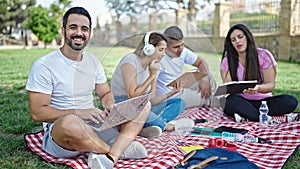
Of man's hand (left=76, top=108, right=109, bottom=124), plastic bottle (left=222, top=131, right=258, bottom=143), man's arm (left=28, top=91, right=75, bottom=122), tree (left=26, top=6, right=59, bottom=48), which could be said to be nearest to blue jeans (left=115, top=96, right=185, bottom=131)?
man's hand (left=76, top=108, right=109, bottom=124)

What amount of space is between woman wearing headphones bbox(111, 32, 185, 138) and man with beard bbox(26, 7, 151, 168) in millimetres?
66

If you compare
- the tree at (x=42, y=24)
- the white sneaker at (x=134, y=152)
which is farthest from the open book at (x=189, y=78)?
the tree at (x=42, y=24)

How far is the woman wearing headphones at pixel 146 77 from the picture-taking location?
2197 millimetres

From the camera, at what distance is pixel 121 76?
228 centimetres

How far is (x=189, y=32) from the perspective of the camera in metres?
2.49

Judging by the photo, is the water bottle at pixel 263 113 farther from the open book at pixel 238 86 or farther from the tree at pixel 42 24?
the tree at pixel 42 24

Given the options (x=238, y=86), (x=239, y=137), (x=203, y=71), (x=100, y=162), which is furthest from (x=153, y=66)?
(x=238, y=86)

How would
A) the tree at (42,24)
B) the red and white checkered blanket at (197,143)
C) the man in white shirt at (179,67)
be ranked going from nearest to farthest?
the man in white shirt at (179,67) → the red and white checkered blanket at (197,143) → the tree at (42,24)

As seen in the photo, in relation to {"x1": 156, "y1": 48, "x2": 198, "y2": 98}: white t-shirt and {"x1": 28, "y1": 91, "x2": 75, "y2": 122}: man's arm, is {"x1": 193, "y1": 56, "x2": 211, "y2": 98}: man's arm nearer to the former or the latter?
{"x1": 156, "y1": 48, "x2": 198, "y2": 98}: white t-shirt

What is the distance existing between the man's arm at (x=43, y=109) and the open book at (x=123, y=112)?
0.31 metres

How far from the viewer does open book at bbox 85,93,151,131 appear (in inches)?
85.5

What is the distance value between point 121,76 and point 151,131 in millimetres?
398

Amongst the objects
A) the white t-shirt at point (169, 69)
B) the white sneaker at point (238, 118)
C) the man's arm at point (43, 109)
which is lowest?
the white sneaker at point (238, 118)

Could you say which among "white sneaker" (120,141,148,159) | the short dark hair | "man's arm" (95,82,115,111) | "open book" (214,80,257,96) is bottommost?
"white sneaker" (120,141,148,159)
